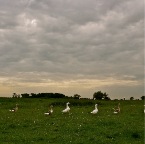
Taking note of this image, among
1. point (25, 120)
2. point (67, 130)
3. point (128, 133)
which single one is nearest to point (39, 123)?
point (25, 120)

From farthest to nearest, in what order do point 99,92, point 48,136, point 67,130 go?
1. point 99,92
2. point 67,130
3. point 48,136

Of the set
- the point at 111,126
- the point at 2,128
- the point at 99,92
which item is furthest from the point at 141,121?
the point at 99,92

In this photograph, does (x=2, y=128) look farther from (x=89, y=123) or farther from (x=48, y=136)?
(x=89, y=123)

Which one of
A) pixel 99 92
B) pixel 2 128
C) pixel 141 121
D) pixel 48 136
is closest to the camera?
pixel 48 136

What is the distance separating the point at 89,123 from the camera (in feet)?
104

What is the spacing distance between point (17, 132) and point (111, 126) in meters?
8.54

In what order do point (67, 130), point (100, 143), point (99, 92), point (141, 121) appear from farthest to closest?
point (99, 92) < point (141, 121) < point (67, 130) < point (100, 143)

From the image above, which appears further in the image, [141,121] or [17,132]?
[141,121]

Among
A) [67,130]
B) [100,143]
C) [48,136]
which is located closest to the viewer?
[100,143]

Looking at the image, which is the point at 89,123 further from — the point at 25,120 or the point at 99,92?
the point at 99,92

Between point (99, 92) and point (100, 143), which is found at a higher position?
point (99, 92)

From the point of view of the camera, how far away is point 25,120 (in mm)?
34875

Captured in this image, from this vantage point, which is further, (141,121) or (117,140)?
(141,121)

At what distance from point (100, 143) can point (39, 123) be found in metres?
9.78
